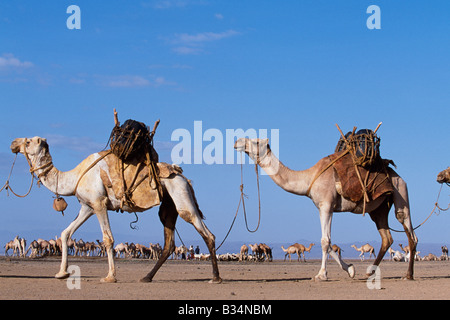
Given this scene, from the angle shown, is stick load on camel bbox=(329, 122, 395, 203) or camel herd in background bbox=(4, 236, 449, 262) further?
camel herd in background bbox=(4, 236, 449, 262)

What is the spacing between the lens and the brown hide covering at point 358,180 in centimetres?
1652

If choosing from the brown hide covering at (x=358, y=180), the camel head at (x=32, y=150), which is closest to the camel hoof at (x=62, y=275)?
the camel head at (x=32, y=150)

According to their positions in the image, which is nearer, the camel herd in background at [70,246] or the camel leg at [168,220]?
the camel leg at [168,220]

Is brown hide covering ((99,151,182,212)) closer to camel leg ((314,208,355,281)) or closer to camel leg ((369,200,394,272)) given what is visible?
camel leg ((314,208,355,281))

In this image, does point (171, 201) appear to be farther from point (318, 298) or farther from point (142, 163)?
point (318, 298)

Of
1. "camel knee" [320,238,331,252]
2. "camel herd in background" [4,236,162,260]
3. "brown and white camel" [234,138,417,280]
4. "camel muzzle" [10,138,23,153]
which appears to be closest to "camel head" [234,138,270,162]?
"brown and white camel" [234,138,417,280]

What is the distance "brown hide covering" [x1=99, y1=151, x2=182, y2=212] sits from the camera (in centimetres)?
1525

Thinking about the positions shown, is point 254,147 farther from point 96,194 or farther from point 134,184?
point 96,194

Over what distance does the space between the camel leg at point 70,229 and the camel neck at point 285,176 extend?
4.33 metres

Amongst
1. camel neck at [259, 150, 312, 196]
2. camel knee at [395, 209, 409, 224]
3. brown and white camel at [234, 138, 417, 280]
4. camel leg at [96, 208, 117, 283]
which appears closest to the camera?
camel leg at [96, 208, 117, 283]

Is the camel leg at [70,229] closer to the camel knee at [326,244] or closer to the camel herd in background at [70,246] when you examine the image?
the camel knee at [326,244]

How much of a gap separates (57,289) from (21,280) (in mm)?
2776
